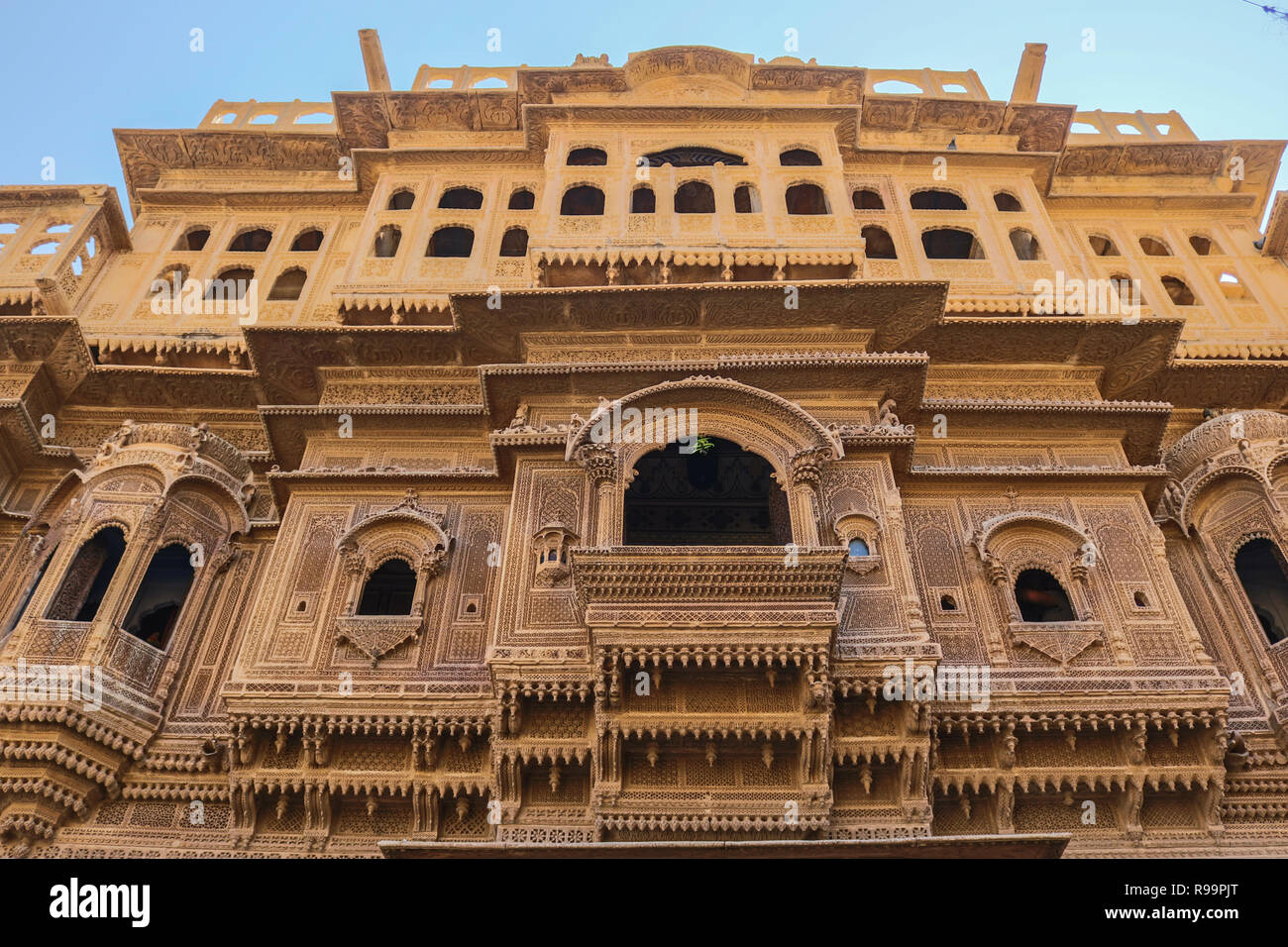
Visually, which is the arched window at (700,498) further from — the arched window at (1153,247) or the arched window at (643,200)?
the arched window at (1153,247)

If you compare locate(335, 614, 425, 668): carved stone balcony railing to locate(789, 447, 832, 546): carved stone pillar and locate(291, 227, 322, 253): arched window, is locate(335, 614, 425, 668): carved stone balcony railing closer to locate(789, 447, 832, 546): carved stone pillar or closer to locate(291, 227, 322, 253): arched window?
locate(789, 447, 832, 546): carved stone pillar

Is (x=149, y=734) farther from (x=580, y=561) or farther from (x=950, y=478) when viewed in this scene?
(x=950, y=478)

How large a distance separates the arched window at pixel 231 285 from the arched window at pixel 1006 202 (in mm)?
11550

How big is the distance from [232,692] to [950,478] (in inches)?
310

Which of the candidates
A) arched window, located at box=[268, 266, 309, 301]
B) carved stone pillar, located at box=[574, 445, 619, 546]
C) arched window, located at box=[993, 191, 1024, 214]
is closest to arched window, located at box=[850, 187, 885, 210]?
arched window, located at box=[993, 191, 1024, 214]

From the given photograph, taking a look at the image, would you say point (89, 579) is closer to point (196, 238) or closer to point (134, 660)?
point (134, 660)

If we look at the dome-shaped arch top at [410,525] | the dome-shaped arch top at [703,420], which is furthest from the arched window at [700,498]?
the dome-shaped arch top at [410,525]

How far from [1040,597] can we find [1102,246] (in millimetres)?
7962

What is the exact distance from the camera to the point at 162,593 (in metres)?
12.6

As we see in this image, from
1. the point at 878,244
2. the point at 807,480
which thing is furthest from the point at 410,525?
the point at 878,244

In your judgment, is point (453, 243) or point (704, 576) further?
Result: point (453, 243)

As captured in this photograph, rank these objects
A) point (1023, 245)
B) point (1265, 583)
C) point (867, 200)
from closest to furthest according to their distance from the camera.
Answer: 1. point (1265, 583)
2. point (1023, 245)
3. point (867, 200)

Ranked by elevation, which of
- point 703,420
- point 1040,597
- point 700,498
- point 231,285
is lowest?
point 1040,597
